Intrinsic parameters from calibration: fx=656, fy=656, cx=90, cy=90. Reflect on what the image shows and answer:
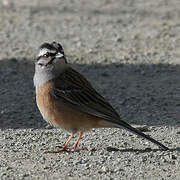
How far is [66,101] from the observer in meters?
9.28

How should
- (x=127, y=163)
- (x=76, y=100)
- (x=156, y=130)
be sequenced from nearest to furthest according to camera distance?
(x=127, y=163)
(x=76, y=100)
(x=156, y=130)

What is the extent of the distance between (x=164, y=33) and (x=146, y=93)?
176 inches

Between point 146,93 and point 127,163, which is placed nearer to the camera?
point 127,163

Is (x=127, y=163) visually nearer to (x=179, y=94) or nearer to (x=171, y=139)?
(x=171, y=139)

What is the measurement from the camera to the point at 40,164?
8.75 meters

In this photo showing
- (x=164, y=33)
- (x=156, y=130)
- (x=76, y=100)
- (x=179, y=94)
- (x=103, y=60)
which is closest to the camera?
(x=76, y=100)

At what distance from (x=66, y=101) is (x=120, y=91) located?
11.2 ft

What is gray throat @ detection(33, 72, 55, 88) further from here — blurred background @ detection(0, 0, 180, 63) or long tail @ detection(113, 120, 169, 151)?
blurred background @ detection(0, 0, 180, 63)

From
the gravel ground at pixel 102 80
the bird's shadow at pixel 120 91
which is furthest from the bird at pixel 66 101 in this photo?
the bird's shadow at pixel 120 91

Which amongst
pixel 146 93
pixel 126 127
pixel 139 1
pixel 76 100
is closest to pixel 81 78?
pixel 76 100

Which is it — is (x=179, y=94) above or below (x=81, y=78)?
below

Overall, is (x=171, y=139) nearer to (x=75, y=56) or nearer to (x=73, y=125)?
(x=73, y=125)

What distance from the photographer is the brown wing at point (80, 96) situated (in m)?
9.17

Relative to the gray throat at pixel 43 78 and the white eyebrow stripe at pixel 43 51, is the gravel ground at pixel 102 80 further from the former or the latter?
the white eyebrow stripe at pixel 43 51
